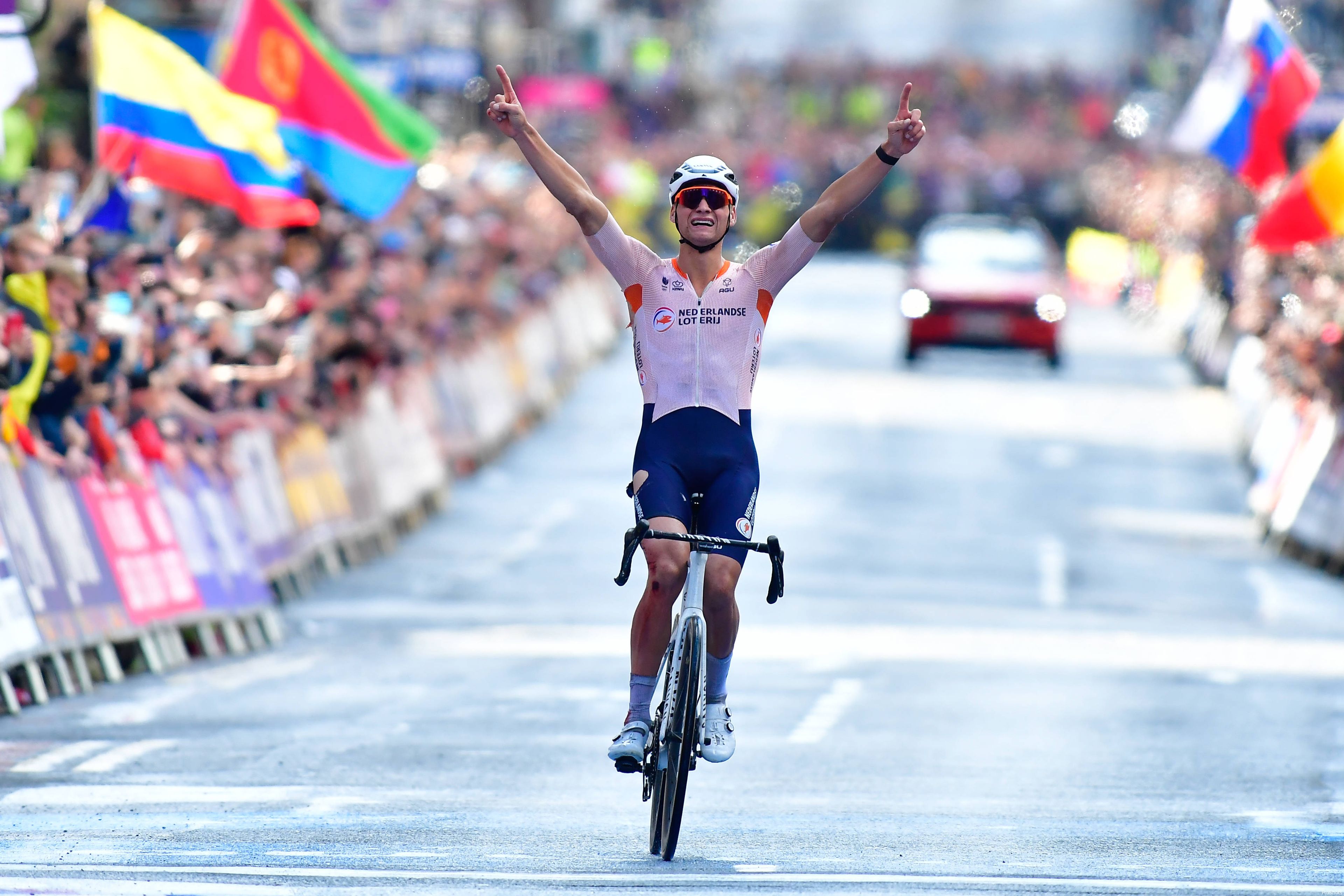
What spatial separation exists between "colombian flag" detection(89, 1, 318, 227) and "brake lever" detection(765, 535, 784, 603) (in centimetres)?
846

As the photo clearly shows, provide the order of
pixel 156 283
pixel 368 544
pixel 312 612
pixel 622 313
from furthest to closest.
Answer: pixel 622 313 < pixel 368 544 < pixel 312 612 < pixel 156 283

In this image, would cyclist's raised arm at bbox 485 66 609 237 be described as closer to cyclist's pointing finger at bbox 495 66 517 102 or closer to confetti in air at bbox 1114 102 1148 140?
cyclist's pointing finger at bbox 495 66 517 102

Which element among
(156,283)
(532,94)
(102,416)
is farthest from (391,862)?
(532,94)

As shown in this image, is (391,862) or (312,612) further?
(312,612)

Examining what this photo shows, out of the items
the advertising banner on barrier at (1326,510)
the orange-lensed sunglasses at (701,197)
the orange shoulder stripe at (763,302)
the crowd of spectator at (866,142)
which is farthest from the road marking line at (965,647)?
the crowd of spectator at (866,142)

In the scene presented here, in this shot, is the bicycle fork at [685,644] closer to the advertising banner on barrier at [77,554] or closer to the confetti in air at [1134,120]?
the advertising banner on barrier at [77,554]

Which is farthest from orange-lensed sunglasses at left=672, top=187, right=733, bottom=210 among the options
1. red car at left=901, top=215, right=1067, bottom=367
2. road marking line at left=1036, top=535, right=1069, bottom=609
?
red car at left=901, top=215, right=1067, bottom=367

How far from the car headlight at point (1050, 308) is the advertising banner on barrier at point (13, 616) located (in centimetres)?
2420

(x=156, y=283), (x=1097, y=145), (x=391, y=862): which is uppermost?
(x=156, y=283)

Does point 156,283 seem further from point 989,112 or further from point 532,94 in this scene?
point 989,112

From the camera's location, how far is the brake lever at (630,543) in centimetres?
869

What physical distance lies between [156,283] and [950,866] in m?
9.20

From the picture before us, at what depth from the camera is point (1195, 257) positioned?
1769 inches

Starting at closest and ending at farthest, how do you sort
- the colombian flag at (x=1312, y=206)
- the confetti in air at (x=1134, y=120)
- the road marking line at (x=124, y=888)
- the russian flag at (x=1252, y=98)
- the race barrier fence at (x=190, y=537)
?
1. the road marking line at (x=124, y=888)
2. the race barrier fence at (x=190, y=537)
3. the colombian flag at (x=1312, y=206)
4. the russian flag at (x=1252, y=98)
5. the confetti in air at (x=1134, y=120)
